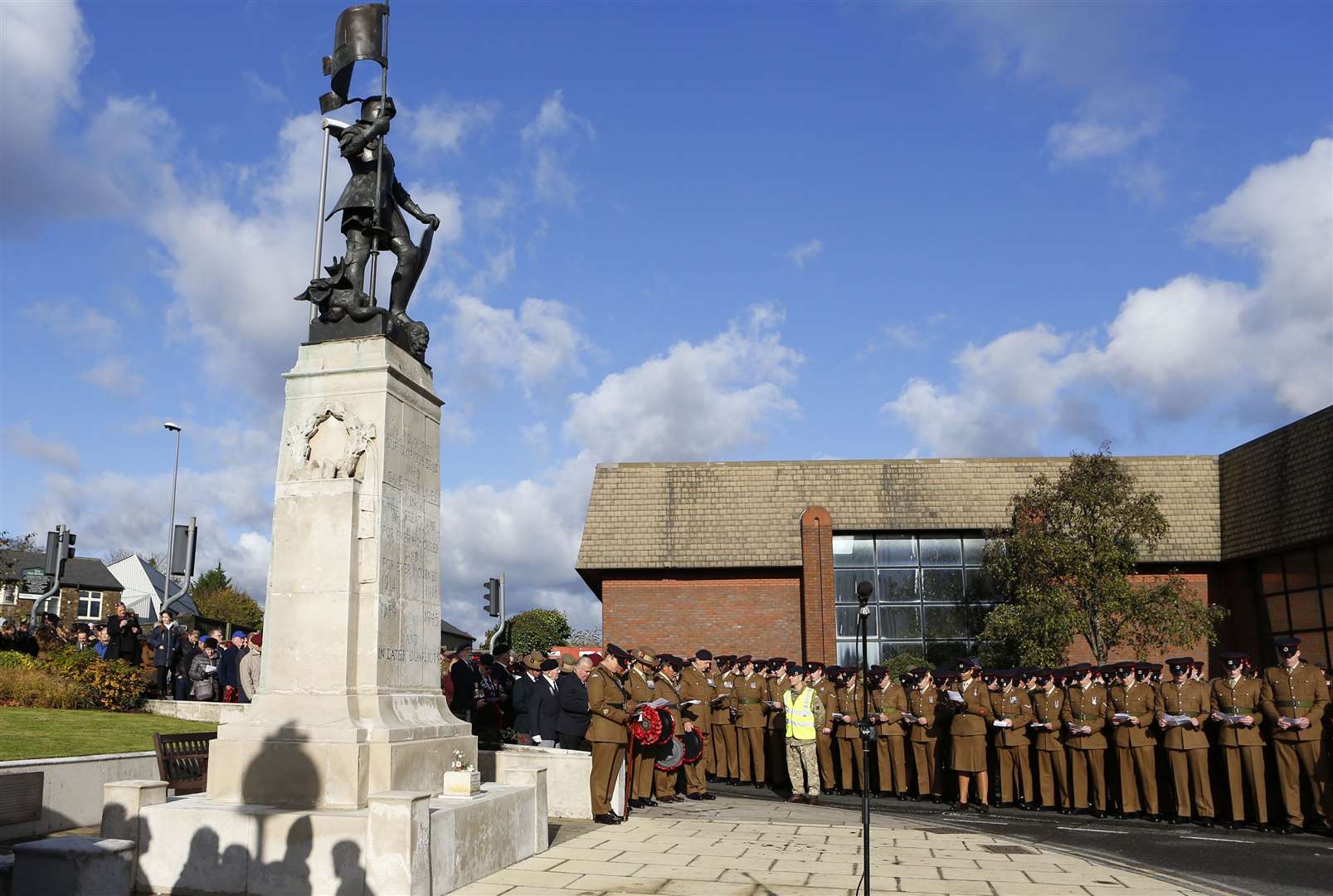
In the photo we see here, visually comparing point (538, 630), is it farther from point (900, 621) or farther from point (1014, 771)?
point (1014, 771)

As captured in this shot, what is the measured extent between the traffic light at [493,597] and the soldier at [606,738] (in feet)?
36.8

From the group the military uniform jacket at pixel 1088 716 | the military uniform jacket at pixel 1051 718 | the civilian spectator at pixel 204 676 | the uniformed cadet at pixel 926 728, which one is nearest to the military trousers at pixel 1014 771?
the military uniform jacket at pixel 1051 718

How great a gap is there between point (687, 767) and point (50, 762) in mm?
8252

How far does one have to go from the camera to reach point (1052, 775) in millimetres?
15008

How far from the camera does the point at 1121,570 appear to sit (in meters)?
25.0

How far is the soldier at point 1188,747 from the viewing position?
43.8 ft

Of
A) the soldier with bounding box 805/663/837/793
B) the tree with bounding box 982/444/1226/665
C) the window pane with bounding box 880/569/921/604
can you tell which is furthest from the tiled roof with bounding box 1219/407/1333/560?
the soldier with bounding box 805/663/837/793

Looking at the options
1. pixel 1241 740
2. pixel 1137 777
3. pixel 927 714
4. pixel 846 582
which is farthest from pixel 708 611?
pixel 1241 740

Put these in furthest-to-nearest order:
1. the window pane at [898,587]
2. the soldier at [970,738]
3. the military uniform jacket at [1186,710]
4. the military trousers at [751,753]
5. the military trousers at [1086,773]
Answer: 1. the window pane at [898,587]
2. the military trousers at [751,753]
3. the soldier at [970,738]
4. the military trousers at [1086,773]
5. the military uniform jacket at [1186,710]

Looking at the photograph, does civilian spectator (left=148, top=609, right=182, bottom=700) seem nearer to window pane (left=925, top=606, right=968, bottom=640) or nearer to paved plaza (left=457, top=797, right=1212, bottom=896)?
paved plaza (left=457, top=797, right=1212, bottom=896)

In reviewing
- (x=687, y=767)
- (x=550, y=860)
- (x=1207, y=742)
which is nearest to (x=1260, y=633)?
(x=1207, y=742)

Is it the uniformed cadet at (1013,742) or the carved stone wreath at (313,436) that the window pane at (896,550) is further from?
the carved stone wreath at (313,436)

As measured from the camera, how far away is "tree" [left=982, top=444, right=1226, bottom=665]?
949 inches

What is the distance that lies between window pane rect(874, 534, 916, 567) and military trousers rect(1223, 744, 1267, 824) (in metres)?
16.5
